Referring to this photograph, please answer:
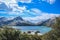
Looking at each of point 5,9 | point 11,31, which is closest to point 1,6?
point 5,9

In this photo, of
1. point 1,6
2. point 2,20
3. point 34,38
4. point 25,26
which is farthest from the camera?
point 1,6

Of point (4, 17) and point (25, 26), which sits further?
point (4, 17)

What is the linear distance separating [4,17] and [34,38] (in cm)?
1235

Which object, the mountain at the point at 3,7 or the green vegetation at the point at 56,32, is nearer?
the green vegetation at the point at 56,32

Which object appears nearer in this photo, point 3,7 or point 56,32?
point 56,32

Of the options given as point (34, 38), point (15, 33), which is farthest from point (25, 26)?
point (15, 33)

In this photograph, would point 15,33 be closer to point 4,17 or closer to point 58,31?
point 58,31

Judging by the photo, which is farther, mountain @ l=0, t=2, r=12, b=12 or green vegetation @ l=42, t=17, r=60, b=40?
mountain @ l=0, t=2, r=12, b=12

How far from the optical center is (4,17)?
1257 inches

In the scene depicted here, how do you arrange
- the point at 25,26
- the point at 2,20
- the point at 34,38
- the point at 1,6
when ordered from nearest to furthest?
the point at 34,38, the point at 25,26, the point at 2,20, the point at 1,6

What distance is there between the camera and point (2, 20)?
30.4 meters

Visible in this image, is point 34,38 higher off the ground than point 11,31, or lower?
lower

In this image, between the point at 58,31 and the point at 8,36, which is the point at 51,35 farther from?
the point at 8,36

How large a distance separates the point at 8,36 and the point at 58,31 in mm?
3637
